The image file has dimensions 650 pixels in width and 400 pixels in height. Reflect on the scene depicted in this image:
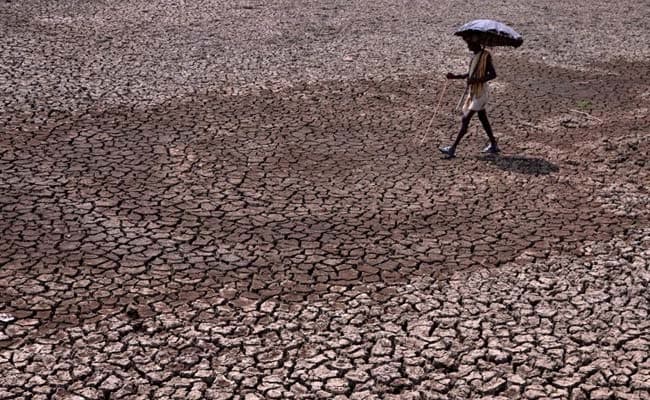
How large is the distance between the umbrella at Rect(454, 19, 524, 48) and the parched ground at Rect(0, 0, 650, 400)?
1.43 meters

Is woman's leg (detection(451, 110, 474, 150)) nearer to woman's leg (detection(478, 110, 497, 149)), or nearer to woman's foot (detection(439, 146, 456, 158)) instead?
woman's foot (detection(439, 146, 456, 158))

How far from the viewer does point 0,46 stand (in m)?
14.8

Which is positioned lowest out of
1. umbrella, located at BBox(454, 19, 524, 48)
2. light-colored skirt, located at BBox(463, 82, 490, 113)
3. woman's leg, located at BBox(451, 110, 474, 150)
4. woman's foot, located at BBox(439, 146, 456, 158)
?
woman's foot, located at BBox(439, 146, 456, 158)

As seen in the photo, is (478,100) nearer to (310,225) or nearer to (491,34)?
(491,34)

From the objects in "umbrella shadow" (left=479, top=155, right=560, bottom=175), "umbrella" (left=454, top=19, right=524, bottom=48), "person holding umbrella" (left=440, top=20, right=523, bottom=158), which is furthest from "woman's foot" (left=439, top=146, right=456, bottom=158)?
"umbrella" (left=454, top=19, right=524, bottom=48)

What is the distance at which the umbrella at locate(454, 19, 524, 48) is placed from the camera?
10477 millimetres

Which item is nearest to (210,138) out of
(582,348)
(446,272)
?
(446,272)

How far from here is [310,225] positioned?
8.71 m

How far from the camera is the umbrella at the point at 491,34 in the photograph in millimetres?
10477

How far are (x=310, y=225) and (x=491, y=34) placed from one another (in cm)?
358

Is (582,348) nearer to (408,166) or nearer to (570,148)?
(408,166)

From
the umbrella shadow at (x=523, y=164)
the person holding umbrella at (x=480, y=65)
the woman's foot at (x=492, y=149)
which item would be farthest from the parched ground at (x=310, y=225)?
the person holding umbrella at (x=480, y=65)

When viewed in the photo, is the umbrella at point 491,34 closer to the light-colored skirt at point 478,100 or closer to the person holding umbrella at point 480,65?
the person holding umbrella at point 480,65

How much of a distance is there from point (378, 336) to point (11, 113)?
6926 mm
